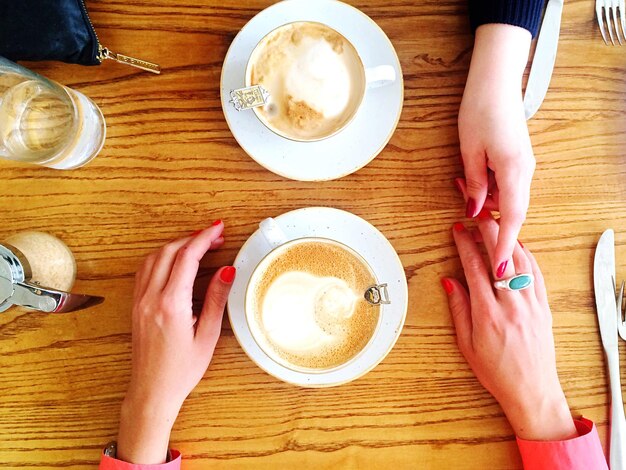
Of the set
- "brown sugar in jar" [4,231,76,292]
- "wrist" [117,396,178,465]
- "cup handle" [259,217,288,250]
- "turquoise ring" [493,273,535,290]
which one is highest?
"brown sugar in jar" [4,231,76,292]

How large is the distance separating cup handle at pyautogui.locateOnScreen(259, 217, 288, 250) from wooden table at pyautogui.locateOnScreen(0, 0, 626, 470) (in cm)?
8

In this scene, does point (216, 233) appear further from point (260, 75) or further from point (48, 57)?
point (48, 57)

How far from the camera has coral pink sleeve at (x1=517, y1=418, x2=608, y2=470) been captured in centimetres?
97

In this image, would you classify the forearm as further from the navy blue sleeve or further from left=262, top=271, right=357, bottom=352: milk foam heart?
left=262, top=271, right=357, bottom=352: milk foam heart

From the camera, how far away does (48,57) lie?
0.91 meters

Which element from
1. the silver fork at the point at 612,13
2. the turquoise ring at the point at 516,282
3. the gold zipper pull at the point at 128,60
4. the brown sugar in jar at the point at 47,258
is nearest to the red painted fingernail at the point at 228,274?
the brown sugar in jar at the point at 47,258

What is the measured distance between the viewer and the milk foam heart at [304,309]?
36.4 inches

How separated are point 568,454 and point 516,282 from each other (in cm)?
34

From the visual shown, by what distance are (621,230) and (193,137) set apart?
883 mm

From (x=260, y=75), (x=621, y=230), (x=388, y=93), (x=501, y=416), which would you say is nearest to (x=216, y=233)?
(x=260, y=75)

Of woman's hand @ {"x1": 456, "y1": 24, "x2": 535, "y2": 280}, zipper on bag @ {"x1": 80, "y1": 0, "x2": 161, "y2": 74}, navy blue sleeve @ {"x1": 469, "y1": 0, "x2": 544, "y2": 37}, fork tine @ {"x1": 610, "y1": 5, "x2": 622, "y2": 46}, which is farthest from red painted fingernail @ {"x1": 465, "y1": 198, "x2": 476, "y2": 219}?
zipper on bag @ {"x1": 80, "y1": 0, "x2": 161, "y2": 74}

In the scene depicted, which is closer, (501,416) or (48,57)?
(48,57)

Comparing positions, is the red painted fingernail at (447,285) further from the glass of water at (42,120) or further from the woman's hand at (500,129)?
the glass of water at (42,120)

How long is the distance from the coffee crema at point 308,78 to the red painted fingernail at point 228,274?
274 millimetres
